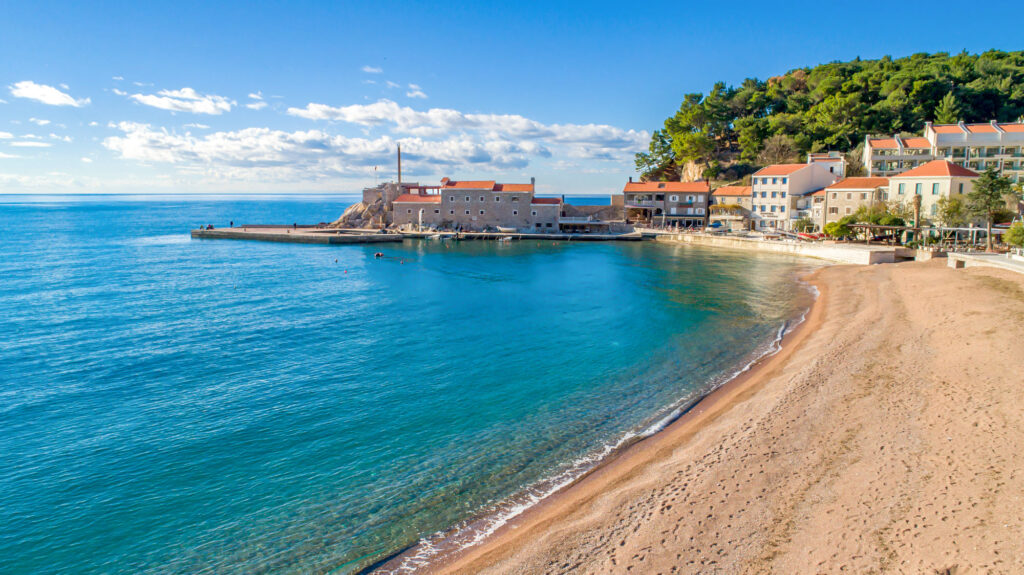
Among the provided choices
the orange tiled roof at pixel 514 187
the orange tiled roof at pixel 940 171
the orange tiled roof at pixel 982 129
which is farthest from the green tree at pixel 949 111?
the orange tiled roof at pixel 514 187

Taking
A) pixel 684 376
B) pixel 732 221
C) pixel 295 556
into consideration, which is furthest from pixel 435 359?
pixel 732 221

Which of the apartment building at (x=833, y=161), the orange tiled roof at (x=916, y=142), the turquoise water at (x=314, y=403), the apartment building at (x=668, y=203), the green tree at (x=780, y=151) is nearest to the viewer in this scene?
the turquoise water at (x=314, y=403)

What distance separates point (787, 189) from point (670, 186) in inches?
643

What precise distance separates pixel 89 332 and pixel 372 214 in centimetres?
5735

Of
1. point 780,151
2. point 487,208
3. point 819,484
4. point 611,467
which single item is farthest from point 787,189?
point 611,467

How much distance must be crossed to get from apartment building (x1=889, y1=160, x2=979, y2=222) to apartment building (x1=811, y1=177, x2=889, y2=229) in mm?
2432

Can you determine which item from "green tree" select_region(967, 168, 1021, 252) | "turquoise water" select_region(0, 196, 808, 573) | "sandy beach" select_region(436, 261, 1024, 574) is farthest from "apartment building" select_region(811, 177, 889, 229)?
"sandy beach" select_region(436, 261, 1024, 574)

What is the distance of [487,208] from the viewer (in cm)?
7406

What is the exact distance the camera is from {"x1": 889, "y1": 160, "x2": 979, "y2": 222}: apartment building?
45.1 meters

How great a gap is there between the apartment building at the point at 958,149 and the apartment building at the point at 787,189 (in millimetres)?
6679

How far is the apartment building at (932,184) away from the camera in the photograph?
148 feet

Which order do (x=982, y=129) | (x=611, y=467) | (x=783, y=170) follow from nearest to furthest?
1. (x=611, y=467)
2. (x=982, y=129)
3. (x=783, y=170)

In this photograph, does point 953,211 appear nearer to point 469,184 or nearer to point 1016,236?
point 1016,236

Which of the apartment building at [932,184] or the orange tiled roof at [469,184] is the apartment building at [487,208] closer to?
the orange tiled roof at [469,184]
